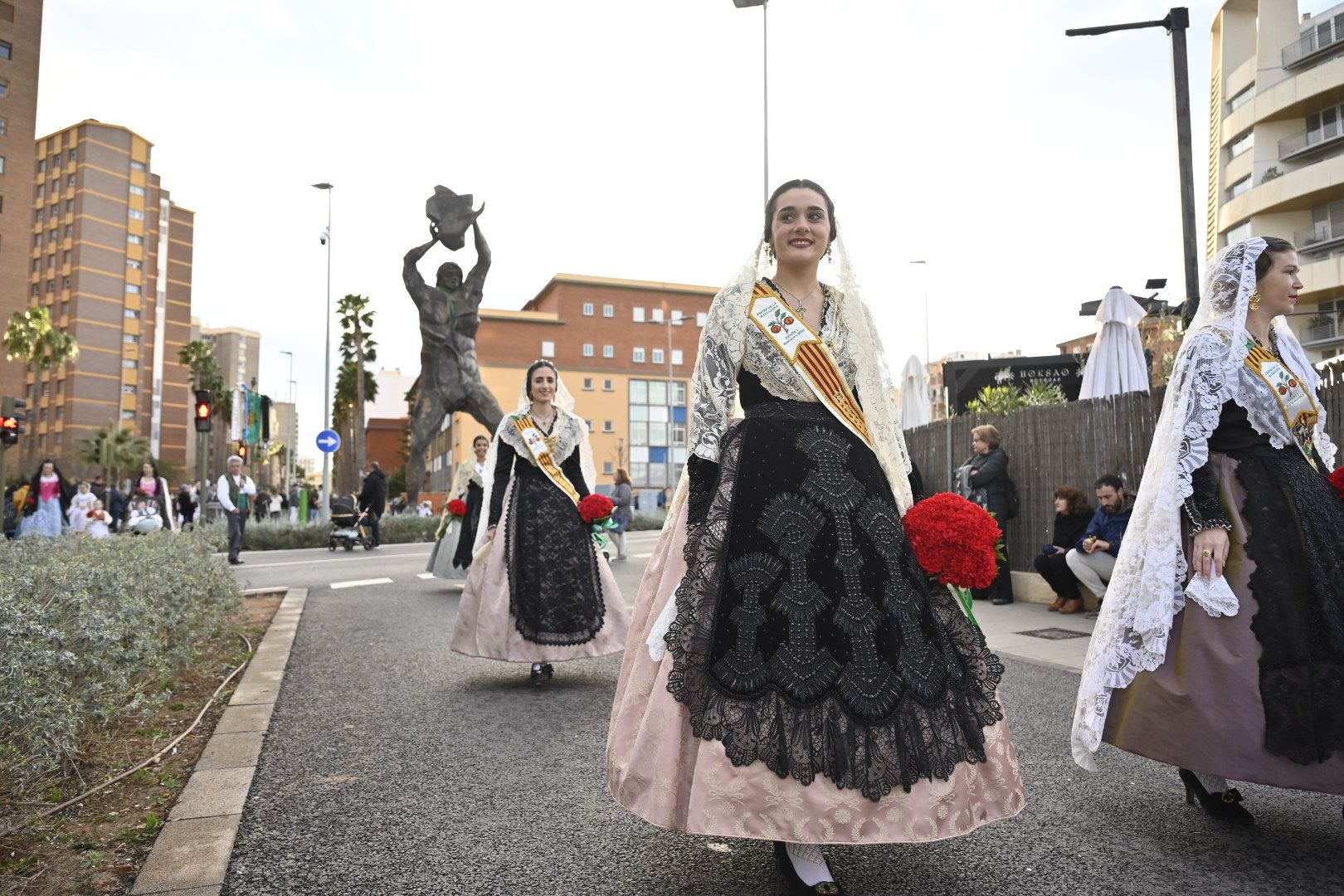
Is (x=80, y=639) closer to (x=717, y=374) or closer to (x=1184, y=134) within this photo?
(x=717, y=374)

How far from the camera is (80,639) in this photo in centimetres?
370

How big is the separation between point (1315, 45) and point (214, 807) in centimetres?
4557

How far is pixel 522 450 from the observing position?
607 centimetres

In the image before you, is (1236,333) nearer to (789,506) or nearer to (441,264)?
(789,506)

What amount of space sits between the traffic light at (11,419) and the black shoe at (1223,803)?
17268mm

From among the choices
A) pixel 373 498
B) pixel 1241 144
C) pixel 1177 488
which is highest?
pixel 1241 144

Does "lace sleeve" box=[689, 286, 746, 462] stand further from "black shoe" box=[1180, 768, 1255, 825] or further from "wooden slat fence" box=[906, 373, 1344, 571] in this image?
"wooden slat fence" box=[906, 373, 1344, 571]

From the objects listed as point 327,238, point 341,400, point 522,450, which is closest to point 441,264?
point 327,238

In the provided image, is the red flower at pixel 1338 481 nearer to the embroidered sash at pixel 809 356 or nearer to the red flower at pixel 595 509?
the embroidered sash at pixel 809 356

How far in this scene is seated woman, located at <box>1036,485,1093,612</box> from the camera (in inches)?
344

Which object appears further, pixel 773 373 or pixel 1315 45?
pixel 1315 45

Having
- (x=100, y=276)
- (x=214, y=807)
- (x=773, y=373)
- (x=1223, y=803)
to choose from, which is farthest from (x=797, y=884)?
(x=100, y=276)

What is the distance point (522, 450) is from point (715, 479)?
3.36 m

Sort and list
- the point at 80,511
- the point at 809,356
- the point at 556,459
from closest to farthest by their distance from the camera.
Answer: the point at 809,356 < the point at 556,459 < the point at 80,511
